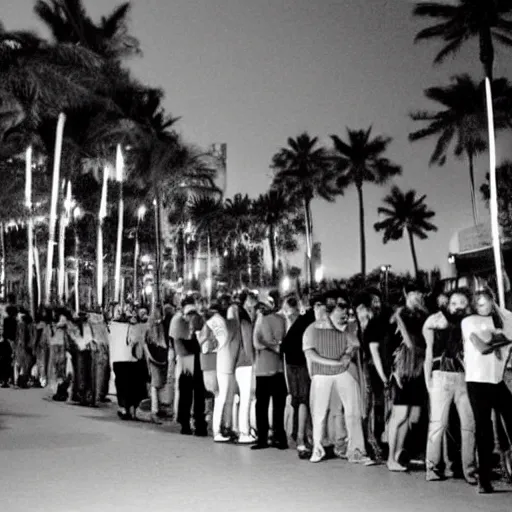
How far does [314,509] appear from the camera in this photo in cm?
722

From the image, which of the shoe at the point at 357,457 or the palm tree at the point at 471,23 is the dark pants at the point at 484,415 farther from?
the palm tree at the point at 471,23

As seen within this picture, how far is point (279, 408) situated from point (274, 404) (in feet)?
0.28

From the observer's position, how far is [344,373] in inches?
379

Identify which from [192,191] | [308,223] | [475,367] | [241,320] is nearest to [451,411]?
[475,367]

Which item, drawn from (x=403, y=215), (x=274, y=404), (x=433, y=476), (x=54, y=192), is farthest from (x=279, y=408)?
(x=403, y=215)

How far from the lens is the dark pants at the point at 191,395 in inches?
480

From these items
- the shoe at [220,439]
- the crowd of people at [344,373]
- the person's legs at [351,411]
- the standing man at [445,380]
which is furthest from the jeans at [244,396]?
the standing man at [445,380]

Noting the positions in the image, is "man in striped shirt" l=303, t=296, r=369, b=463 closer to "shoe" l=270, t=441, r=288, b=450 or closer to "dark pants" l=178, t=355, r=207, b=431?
"shoe" l=270, t=441, r=288, b=450

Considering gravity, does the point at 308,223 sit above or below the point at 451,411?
above

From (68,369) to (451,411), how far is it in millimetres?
10504

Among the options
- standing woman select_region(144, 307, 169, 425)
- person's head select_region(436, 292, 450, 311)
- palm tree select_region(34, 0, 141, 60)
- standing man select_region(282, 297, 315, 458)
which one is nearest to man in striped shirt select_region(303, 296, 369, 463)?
standing man select_region(282, 297, 315, 458)

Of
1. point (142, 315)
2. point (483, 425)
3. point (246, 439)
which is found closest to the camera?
point (483, 425)

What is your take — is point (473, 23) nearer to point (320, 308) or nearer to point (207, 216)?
point (320, 308)

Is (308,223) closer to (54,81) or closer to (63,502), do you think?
(54,81)
